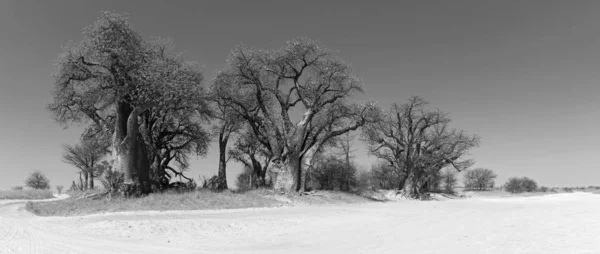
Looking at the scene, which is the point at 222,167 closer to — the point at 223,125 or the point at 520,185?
the point at 223,125

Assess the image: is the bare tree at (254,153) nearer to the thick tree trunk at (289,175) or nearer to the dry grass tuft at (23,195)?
the thick tree trunk at (289,175)

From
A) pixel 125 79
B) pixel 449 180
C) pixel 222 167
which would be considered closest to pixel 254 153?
pixel 222 167

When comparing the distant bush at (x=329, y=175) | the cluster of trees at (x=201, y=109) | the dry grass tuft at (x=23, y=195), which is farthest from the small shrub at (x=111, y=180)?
the distant bush at (x=329, y=175)

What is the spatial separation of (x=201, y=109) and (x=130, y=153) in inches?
215

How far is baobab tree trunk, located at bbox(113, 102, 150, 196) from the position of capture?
19.3 metres

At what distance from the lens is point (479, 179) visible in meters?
57.4

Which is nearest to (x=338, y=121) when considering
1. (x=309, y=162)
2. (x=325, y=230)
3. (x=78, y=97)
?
(x=309, y=162)

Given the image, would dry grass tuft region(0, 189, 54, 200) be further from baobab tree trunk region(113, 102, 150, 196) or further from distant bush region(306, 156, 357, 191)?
distant bush region(306, 156, 357, 191)

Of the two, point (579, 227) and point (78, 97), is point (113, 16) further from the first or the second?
point (579, 227)

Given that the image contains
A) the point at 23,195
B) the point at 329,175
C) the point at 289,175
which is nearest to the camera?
the point at 289,175

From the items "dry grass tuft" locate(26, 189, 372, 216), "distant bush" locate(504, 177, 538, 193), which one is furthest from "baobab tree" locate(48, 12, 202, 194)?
"distant bush" locate(504, 177, 538, 193)

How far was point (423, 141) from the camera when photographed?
37.1 m

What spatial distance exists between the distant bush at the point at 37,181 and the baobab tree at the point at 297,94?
1660 inches

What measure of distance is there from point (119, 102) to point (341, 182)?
70.8ft
